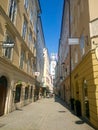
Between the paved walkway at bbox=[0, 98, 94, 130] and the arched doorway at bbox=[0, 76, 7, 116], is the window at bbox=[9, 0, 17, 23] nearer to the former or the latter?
the arched doorway at bbox=[0, 76, 7, 116]

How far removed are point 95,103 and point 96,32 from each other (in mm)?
4740

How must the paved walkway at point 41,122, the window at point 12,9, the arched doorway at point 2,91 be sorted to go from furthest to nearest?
the window at point 12,9
the arched doorway at point 2,91
the paved walkway at point 41,122

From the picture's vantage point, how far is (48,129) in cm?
800

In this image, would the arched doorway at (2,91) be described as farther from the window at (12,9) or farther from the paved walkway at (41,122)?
the window at (12,9)

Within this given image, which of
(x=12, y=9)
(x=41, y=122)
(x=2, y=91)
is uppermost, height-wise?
(x=12, y=9)

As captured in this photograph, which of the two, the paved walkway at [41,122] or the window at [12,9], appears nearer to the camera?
the paved walkway at [41,122]

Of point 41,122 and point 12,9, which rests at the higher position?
point 12,9

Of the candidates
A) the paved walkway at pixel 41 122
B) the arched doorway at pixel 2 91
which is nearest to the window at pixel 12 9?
the arched doorway at pixel 2 91

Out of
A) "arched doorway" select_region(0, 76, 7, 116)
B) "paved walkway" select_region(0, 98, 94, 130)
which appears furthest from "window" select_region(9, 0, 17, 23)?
"paved walkway" select_region(0, 98, 94, 130)

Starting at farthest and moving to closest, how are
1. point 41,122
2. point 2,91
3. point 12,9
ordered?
point 12,9
point 2,91
point 41,122

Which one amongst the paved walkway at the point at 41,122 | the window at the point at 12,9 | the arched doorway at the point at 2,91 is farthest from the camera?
the window at the point at 12,9

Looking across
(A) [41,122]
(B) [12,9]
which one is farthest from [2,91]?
(B) [12,9]

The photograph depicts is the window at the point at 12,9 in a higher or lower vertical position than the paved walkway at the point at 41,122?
higher

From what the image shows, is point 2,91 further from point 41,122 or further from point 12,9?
point 12,9
